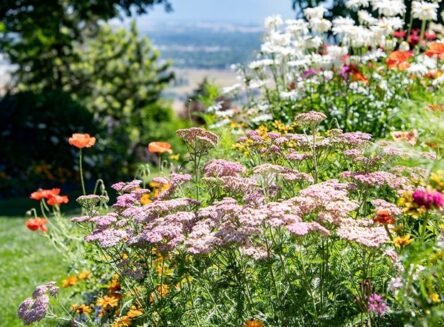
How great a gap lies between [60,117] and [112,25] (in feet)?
37.2

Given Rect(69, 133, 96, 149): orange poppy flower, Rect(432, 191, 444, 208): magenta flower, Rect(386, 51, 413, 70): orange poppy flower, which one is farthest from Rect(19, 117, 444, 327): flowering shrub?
Rect(386, 51, 413, 70): orange poppy flower

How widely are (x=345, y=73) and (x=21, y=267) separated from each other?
427 centimetres

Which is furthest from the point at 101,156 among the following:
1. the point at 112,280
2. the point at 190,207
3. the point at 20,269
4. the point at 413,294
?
the point at 413,294

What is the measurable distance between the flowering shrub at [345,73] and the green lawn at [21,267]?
8.39ft

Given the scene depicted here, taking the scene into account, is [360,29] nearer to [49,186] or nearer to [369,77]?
[369,77]

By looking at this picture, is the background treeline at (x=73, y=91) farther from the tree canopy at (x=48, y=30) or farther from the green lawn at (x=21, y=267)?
the green lawn at (x=21, y=267)

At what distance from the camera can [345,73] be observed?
19.6 feet

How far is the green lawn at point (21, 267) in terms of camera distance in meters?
5.94

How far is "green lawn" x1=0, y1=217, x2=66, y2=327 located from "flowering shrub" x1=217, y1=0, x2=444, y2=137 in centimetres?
256

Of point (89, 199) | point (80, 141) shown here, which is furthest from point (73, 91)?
point (89, 199)

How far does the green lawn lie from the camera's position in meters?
5.94

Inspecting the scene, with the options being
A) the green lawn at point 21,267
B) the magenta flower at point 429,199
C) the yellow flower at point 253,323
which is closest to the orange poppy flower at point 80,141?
the green lawn at point 21,267

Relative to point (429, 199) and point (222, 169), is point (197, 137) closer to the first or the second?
point (222, 169)

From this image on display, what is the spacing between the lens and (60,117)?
15.8 meters
